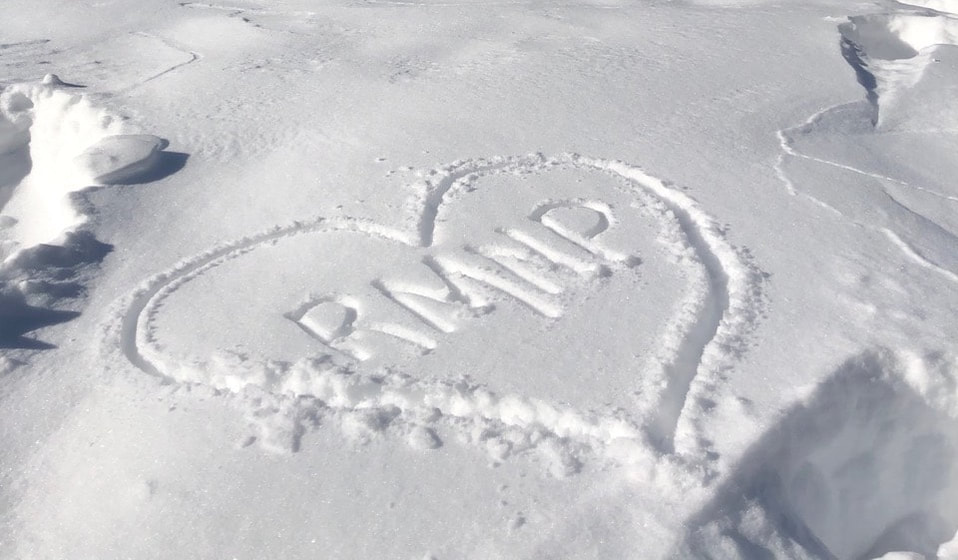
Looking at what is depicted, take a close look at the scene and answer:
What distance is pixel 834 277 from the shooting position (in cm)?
251

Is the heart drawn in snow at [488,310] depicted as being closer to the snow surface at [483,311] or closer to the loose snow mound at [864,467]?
the snow surface at [483,311]

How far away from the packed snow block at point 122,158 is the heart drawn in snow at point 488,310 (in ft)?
2.48

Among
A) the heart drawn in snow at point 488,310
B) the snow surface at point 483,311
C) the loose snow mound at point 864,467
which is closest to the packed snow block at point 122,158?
the snow surface at point 483,311

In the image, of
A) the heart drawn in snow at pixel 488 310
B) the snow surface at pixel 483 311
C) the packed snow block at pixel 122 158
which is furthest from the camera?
the packed snow block at pixel 122 158

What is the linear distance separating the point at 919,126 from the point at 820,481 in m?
2.22

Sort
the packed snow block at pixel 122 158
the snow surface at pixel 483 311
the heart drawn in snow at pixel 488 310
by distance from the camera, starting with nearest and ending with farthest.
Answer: the snow surface at pixel 483 311 < the heart drawn in snow at pixel 488 310 < the packed snow block at pixel 122 158

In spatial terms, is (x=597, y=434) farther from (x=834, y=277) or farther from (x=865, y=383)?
(x=834, y=277)

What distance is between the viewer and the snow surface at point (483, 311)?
1.86 m

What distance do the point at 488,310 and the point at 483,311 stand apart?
15mm

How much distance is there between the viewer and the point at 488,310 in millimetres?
2367

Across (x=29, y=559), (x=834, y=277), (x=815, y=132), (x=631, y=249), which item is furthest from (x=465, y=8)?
(x=29, y=559)

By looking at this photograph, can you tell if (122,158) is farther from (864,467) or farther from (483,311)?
(864,467)

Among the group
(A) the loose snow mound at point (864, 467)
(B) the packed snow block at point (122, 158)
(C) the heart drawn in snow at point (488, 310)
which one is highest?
(B) the packed snow block at point (122, 158)

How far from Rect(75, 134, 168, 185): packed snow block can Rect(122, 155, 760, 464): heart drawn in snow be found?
2.48 feet
